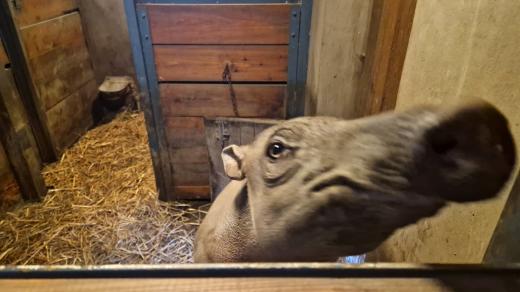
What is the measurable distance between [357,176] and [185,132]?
6.69 ft

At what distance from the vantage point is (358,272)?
60cm

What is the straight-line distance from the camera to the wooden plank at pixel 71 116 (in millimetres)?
3584

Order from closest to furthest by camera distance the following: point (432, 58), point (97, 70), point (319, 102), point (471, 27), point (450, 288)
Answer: point (450, 288) < point (471, 27) < point (432, 58) < point (319, 102) < point (97, 70)

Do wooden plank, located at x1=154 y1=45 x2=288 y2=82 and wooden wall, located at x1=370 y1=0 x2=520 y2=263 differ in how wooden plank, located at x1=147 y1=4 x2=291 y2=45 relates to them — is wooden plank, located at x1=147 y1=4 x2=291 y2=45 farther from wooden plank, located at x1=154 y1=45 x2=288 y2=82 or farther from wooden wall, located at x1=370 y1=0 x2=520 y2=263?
wooden wall, located at x1=370 y1=0 x2=520 y2=263

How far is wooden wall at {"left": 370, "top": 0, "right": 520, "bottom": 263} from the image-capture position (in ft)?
2.63

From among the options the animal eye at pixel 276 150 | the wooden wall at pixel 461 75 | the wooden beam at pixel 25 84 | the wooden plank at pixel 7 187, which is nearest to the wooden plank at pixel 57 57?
the wooden beam at pixel 25 84

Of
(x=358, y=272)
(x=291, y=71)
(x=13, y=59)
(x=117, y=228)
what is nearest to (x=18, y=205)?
(x=117, y=228)

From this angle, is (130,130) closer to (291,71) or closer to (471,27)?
(291,71)

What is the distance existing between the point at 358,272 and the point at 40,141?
355 centimetres

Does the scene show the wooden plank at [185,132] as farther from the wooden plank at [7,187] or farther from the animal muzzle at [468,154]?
the animal muzzle at [468,154]

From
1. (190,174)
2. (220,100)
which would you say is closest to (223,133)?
(220,100)

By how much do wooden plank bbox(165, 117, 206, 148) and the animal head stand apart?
1.56m

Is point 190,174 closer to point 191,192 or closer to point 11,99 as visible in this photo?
point 191,192

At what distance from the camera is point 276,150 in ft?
3.31
